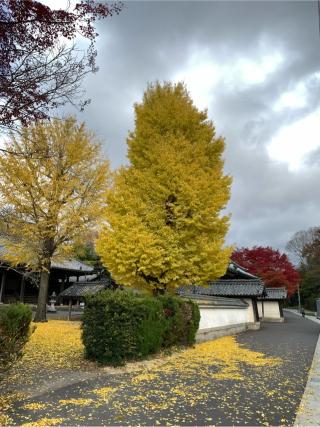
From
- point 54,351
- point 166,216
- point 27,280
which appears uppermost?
point 166,216

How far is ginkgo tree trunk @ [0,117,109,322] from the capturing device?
1580 cm

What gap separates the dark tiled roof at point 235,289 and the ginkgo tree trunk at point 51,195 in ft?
35.6

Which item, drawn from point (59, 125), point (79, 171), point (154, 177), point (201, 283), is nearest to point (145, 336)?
point (201, 283)

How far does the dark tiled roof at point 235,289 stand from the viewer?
82.3ft

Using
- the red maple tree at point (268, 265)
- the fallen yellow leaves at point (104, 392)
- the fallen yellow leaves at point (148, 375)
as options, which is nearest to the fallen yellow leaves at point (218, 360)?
the fallen yellow leaves at point (148, 375)

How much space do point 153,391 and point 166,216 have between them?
8.57m

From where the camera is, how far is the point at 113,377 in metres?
7.20

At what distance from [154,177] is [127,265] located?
12.7 ft

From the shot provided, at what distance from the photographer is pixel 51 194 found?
16188mm

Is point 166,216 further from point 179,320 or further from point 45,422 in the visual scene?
point 45,422

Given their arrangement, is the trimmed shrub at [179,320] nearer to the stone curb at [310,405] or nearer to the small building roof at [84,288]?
the stone curb at [310,405]

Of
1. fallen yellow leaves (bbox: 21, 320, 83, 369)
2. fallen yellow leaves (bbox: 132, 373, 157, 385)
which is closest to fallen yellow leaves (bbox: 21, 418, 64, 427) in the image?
fallen yellow leaves (bbox: 132, 373, 157, 385)

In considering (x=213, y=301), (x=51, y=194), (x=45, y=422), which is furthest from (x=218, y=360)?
(x=51, y=194)

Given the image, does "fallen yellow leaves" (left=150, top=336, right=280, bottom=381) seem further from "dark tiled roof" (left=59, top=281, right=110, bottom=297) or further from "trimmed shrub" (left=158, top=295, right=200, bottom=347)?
"dark tiled roof" (left=59, top=281, right=110, bottom=297)
